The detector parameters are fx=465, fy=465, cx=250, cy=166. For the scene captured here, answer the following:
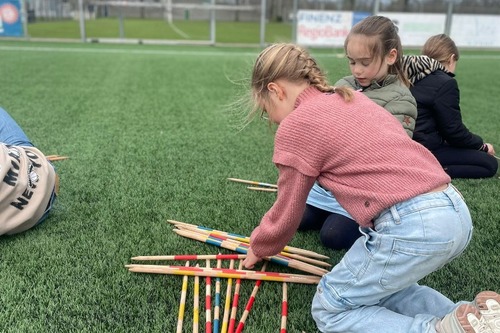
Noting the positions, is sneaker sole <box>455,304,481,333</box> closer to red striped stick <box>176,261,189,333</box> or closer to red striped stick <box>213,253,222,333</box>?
red striped stick <box>213,253,222,333</box>

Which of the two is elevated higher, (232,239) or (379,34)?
(379,34)

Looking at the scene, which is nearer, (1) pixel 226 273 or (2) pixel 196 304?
(2) pixel 196 304

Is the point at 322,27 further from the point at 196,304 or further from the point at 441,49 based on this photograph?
the point at 196,304

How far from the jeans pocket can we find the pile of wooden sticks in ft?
1.53

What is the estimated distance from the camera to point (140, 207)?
291 centimetres

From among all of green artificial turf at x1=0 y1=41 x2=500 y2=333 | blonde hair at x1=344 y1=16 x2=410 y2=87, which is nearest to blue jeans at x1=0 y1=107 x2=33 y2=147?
green artificial turf at x1=0 y1=41 x2=500 y2=333

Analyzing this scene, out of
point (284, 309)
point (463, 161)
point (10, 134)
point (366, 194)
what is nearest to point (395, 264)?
point (366, 194)

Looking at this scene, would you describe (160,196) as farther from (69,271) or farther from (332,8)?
(332,8)

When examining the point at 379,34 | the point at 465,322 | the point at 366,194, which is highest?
the point at 379,34

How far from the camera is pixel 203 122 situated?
16.8 ft

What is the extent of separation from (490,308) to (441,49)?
2.17 meters

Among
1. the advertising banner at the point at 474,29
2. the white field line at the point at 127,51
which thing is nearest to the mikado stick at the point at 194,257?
the white field line at the point at 127,51

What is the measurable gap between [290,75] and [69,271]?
1.38 m

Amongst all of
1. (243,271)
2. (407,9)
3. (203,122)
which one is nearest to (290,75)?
(243,271)
